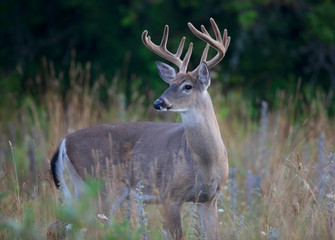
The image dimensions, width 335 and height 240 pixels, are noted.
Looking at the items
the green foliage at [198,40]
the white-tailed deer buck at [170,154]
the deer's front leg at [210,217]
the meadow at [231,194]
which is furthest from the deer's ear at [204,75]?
the green foliage at [198,40]

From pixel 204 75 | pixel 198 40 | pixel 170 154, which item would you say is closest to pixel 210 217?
pixel 170 154

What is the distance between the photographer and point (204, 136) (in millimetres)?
4406

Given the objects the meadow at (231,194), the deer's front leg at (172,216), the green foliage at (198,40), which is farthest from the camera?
the green foliage at (198,40)

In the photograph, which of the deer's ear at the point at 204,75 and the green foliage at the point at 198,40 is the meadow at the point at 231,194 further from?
the green foliage at the point at 198,40

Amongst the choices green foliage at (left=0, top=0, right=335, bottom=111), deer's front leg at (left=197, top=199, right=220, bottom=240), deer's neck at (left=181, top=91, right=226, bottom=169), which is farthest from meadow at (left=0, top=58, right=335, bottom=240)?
green foliage at (left=0, top=0, right=335, bottom=111)

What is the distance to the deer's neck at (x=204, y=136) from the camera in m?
4.36

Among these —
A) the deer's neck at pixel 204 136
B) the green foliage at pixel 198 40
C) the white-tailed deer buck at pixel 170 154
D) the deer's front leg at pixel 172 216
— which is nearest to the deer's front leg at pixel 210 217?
the white-tailed deer buck at pixel 170 154

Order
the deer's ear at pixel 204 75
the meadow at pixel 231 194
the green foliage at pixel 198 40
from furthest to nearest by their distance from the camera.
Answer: the green foliage at pixel 198 40, the deer's ear at pixel 204 75, the meadow at pixel 231 194

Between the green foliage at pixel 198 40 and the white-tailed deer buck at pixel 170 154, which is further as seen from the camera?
the green foliage at pixel 198 40

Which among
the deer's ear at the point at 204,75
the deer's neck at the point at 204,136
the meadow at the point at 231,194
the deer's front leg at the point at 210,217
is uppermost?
the deer's ear at the point at 204,75

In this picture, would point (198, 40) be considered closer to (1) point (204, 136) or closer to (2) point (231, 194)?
(2) point (231, 194)

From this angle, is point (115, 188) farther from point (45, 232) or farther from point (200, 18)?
point (200, 18)

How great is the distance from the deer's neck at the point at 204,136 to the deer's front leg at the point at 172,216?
38 cm

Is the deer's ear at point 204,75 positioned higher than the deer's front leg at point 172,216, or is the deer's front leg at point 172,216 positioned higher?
the deer's ear at point 204,75
